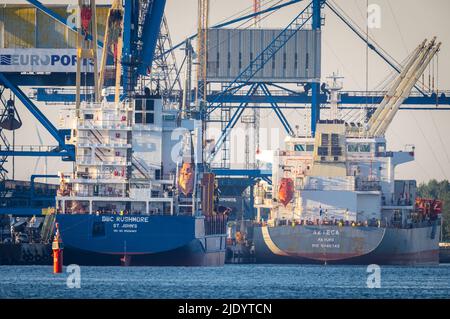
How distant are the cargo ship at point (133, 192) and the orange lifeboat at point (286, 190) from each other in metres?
12.3

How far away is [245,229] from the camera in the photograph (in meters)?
124

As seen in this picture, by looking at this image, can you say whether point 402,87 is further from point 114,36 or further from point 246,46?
point 114,36

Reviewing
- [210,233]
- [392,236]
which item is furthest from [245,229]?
[210,233]

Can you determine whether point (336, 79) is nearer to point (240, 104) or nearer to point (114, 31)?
point (240, 104)

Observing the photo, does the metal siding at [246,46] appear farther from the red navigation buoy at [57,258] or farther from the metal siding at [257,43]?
the red navigation buoy at [57,258]

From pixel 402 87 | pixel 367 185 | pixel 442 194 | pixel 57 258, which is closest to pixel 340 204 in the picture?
pixel 367 185

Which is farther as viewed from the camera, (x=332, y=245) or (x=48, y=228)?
(x=332, y=245)

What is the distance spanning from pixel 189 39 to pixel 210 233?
24.4m

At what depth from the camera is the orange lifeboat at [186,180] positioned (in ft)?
305

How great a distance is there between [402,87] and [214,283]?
50265mm

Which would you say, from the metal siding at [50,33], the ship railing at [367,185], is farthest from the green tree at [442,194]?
the metal siding at [50,33]

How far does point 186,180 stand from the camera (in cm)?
9306

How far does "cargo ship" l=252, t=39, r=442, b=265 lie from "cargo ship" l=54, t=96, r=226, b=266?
11431 mm

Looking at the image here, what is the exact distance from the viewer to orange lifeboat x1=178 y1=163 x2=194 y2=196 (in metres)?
92.9
